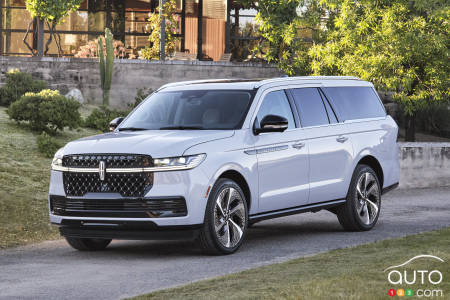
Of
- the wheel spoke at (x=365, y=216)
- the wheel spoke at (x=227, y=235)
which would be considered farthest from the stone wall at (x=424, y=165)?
the wheel spoke at (x=227, y=235)

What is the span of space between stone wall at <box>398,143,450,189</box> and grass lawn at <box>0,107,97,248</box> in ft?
23.6

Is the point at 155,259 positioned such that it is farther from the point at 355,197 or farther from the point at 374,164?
the point at 374,164

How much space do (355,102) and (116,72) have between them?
1878 cm

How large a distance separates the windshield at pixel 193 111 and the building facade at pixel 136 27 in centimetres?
2535

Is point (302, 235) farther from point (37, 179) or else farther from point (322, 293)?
point (37, 179)

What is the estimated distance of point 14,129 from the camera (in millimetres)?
21031

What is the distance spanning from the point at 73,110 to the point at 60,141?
3.62 ft

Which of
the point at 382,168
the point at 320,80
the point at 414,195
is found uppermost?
the point at 320,80

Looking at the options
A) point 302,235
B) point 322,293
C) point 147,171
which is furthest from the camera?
point 302,235

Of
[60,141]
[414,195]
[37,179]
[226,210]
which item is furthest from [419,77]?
[226,210]

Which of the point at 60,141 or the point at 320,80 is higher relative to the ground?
the point at 320,80

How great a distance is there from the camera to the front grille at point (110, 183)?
9672 millimetres

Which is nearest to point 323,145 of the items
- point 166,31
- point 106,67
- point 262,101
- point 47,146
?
point 262,101

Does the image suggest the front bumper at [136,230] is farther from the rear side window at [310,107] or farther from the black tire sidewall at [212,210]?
the rear side window at [310,107]
